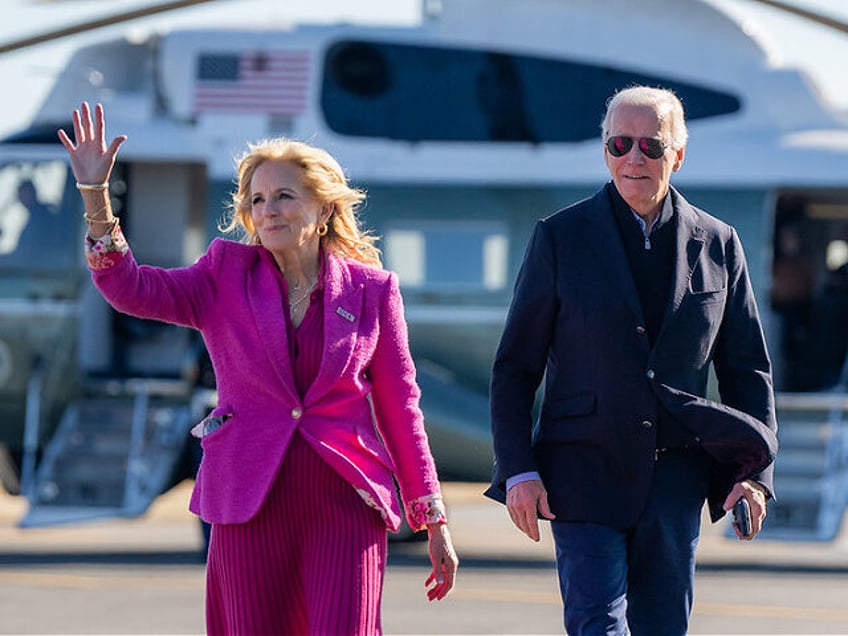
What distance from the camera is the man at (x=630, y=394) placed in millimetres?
4703

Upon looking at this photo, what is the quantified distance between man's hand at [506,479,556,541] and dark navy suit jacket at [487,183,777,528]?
43 mm

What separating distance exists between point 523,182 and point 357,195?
25.8ft

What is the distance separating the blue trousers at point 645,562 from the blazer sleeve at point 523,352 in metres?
0.24

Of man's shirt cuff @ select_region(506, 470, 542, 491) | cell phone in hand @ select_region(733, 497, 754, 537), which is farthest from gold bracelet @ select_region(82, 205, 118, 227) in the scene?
cell phone in hand @ select_region(733, 497, 754, 537)

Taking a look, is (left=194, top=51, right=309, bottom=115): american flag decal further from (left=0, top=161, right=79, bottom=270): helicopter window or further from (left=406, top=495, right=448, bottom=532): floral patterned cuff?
(left=406, top=495, right=448, bottom=532): floral patterned cuff

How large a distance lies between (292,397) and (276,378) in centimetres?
6

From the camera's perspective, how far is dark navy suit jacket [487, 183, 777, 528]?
15.5ft

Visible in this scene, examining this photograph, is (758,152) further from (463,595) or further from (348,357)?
(348,357)

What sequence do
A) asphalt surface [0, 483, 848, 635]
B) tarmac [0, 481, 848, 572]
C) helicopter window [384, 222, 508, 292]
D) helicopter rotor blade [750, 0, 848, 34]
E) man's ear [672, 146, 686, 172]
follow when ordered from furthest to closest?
helicopter window [384, 222, 508, 292]
tarmac [0, 481, 848, 572]
helicopter rotor blade [750, 0, 848, 34]
asphalt surface [0, 483, 848, 635]
man's ear [672, 146, 686, 172]

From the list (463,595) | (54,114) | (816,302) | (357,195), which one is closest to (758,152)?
(816,302)

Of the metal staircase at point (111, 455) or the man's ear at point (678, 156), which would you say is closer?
the man's ear at point (678, 156)

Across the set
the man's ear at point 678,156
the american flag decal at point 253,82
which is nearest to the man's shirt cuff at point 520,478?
the man's ear at point 678,156

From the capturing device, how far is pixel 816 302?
13562 millimetres

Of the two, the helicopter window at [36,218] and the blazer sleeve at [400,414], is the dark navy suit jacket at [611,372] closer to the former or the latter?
the blazer sleeve at [400,414]
